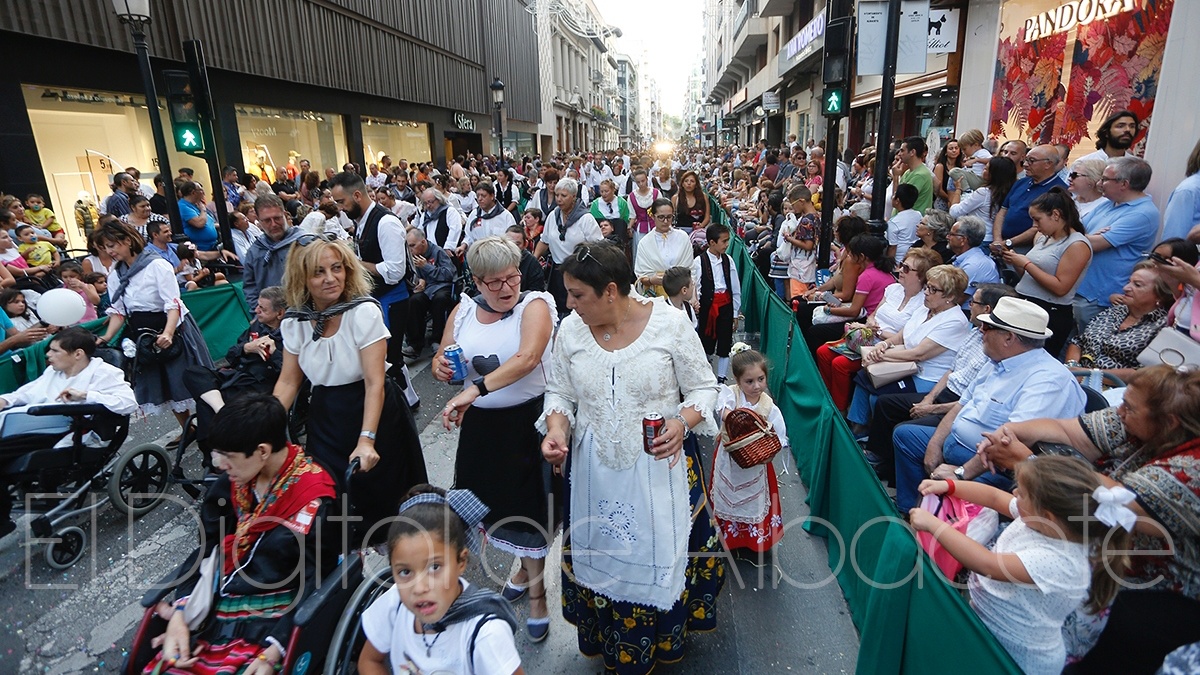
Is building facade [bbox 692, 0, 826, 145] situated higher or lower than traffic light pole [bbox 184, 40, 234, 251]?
higher

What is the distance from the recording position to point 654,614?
2766 mm

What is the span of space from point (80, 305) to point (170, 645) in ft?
12.2

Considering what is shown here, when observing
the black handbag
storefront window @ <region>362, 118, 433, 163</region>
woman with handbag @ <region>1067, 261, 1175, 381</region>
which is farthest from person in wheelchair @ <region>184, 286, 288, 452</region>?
storefront window @ <region>362, 118, 433, 163</region>

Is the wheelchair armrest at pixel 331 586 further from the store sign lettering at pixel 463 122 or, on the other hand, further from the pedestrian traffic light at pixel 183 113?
the store sign lettering at pixel 463 122

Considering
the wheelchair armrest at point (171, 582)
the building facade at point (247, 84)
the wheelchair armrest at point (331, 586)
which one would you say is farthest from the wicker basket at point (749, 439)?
the building facade at point (247, 84)

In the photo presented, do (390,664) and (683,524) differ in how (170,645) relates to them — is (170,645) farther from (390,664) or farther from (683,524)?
(683,524)

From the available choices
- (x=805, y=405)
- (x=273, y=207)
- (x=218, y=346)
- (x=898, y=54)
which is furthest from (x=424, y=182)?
(x=805, y=405)

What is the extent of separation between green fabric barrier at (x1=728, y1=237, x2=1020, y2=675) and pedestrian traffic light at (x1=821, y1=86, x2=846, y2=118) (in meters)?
3.12

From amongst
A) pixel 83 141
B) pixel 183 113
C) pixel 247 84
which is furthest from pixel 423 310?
pixel 247 84

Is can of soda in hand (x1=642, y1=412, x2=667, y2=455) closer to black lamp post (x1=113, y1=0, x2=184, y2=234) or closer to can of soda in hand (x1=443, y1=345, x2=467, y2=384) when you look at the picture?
can of soda in hand (x1=443, y1=345, x2=467, y2=384)

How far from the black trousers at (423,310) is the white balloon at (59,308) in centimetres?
323

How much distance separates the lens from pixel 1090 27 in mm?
7699

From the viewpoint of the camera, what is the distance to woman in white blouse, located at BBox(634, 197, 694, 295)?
625 cm

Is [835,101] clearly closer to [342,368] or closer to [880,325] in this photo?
[880,325]
